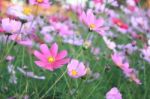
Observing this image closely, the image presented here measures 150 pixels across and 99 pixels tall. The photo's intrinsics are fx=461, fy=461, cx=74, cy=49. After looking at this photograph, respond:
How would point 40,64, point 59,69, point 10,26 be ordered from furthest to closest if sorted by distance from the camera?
point 59,69
point 10,26
point 40,64

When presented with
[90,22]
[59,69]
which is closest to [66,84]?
[90,22]

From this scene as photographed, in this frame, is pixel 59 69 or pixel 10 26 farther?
pixel 59 69

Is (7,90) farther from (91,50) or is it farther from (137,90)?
(91,50)

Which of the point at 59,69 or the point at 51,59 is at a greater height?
the point at 51,59

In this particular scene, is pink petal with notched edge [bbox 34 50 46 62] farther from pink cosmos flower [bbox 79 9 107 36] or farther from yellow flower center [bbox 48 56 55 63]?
pink cosmos flower [bbox 79 9 107 36]

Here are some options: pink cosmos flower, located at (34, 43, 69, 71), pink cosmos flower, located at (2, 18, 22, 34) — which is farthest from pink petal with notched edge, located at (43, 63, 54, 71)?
pink cosmos flower, located at (2, 18, 22, 34)

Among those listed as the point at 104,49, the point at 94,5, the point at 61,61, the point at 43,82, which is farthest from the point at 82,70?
the point at 104,49

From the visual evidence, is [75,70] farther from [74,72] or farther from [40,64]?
[40,64]

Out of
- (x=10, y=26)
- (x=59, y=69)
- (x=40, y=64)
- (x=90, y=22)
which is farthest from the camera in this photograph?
(x=59, y=69)

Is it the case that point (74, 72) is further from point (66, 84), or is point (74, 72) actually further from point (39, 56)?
point (66, 84)

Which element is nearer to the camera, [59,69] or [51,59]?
[51,59]

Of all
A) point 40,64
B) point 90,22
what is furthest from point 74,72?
point 90,22

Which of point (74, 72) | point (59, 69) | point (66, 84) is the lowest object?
point (59, 69)
